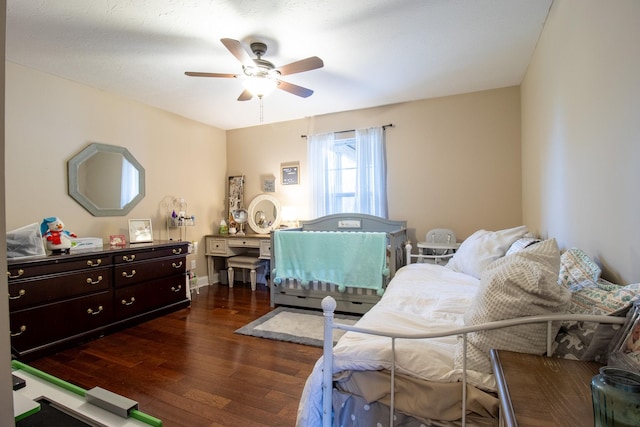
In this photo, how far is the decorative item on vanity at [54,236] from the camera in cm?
246

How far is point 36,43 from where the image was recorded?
228cm

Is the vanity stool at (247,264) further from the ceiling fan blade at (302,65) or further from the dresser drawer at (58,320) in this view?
the ceiling fan blade at (302,65)

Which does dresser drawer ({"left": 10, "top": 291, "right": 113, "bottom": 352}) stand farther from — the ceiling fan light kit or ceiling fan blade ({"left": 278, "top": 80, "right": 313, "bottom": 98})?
ceiling fan blade ({"left": 278, "top": 80, "right": 313, "bottom": 98})

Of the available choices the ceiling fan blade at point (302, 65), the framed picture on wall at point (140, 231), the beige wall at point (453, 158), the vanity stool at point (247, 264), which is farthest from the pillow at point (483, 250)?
the framed picture on wall at point (140, 231)

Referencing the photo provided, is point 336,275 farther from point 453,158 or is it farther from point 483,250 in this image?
point 453,158

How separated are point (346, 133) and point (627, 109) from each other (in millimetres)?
3121

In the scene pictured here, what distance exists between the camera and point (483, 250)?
225cm

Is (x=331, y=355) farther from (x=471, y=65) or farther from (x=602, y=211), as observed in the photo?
(x=471, y=65)

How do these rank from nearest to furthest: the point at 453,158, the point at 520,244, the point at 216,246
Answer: the point at 520,244 → the point at 453,158 → the point at 216,246

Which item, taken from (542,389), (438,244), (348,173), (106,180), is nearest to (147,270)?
(106,180)

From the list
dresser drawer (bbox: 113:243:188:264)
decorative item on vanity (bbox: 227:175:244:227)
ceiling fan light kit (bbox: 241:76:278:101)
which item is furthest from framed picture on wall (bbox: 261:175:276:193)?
ceiling fan light kit (bbox: 241:76:278:101)

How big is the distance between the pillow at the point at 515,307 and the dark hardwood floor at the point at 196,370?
1.07 metres

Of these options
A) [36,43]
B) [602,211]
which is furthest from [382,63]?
[36,43]

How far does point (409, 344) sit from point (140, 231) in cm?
326
